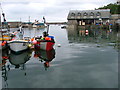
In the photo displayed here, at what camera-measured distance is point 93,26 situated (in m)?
93.9

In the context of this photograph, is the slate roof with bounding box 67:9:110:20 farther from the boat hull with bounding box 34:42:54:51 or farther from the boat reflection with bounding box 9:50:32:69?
the boat reflection with bounding box 9:50:32:69

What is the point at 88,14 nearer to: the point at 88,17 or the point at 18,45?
the point at 88,17

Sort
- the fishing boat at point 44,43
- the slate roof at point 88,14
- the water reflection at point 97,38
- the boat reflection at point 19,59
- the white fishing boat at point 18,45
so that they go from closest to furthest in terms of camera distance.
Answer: the boat reflection at point 19,59, the white fishing boat at point 18,45, the fishing boat at point 44,43, the water reflection at point 97,38, the slate roof at point 88,14

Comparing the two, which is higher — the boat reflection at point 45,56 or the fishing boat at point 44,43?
the fishing boat at point 44,43

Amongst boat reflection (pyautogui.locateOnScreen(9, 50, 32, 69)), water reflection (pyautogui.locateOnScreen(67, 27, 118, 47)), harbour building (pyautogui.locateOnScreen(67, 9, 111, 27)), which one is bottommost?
boat reflection (pyautogui.locateOnScreen(9, 50, 32, 69))

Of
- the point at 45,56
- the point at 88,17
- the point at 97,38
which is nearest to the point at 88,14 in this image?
the point at 88,17

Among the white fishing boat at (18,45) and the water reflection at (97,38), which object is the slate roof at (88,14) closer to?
the water reflection at (97,38)

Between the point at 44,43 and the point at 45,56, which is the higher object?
the point at 44,43

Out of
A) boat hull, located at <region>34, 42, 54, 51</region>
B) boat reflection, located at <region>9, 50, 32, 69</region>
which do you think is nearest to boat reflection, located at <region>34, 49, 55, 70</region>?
boat hull, located at <region>34, 42, 54, 51</region>

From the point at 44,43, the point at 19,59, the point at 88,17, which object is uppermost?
the point at 88,17

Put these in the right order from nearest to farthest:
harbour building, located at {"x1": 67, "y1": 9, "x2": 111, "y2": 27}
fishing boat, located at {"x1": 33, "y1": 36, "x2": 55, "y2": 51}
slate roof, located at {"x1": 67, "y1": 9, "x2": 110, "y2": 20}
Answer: fishing boat, located at {"x1": 33, "y1": 36, "x2": 55, "y2": 51} < harbour building, located at {"x1": 67, "y1": 9, "x2": 111, "y2": 27} < slate roof, located at {"x1": 67, "y1": 9, "x2": 110, "y2": 20}

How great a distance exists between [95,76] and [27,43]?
16115mm

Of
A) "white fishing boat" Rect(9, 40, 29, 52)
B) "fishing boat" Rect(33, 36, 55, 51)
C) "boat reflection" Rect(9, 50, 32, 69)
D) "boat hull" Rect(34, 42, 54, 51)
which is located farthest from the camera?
"boat hull" Rect(34, 42, 54, 51)

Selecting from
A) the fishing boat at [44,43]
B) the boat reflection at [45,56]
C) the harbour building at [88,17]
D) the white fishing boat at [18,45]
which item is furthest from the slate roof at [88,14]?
the white fishing boat at [18,45]
